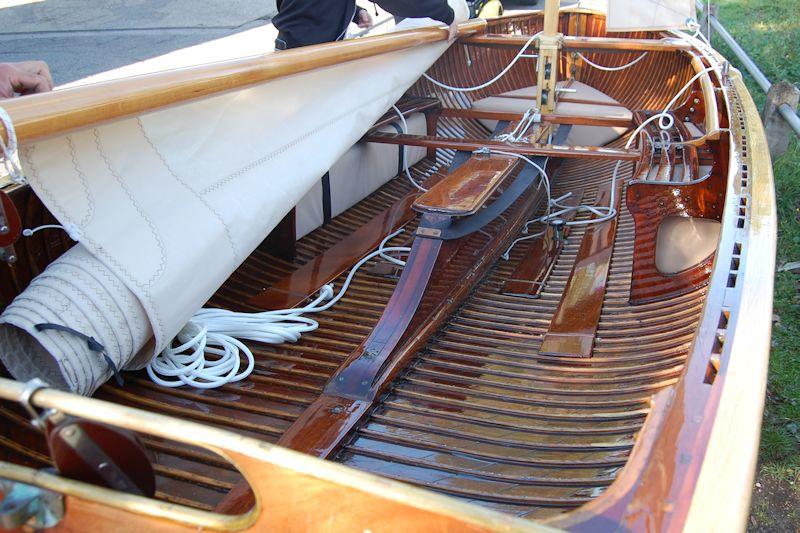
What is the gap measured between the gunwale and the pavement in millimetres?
7063

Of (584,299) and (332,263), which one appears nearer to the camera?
(584,299)

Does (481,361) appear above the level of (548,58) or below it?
below

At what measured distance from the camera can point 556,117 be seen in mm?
3990

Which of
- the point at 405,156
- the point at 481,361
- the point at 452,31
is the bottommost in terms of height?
the point at 481,361

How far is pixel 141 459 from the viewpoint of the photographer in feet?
3.71

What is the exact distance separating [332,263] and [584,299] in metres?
1.02

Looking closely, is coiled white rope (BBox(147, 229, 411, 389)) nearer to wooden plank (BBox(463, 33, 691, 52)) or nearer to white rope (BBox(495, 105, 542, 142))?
white rope (BBox(495, 105, 542, 142))

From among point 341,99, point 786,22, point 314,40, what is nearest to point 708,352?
point 341,99

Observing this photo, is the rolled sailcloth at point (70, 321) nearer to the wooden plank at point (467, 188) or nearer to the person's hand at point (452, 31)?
the wooden plank at point (467, 188)

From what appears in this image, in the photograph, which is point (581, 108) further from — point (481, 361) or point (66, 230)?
point (66, 230)

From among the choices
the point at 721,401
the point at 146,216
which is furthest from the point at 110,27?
the point at 721,401

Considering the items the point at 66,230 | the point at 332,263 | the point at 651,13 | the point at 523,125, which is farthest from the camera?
the point at 651,13

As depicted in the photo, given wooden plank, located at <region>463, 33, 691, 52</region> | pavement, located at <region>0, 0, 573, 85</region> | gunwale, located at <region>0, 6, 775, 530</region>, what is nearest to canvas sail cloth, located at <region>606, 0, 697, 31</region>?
wooden plank, located at <region>463, 33, 691, 52</region>

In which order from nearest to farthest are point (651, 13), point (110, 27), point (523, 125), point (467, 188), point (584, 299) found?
1. point (467, 188)
2. point (584, 299)
3. point (523, 125)
4. point (651, 13)
5. point (110, 27)
